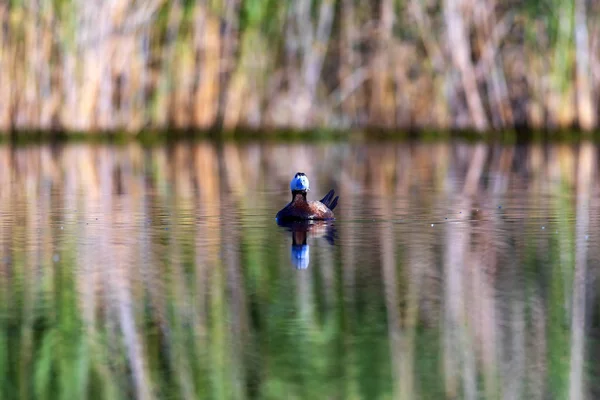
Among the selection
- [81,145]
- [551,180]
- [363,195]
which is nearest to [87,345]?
[363,195]

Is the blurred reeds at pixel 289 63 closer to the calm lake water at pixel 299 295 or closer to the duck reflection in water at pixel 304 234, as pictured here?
the calm lake water at pixel 299 295

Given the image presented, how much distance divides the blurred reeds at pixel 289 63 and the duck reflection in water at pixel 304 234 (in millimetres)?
8658

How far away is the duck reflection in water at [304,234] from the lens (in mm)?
5676

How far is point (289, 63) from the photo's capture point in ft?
54.0

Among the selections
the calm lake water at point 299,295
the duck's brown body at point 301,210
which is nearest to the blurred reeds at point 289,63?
the calm lake water at point 299,295

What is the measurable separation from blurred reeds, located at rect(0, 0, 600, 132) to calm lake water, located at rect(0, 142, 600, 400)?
236 inches

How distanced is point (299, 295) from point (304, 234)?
6.54 feet

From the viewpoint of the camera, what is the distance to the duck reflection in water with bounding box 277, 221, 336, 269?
5.68 m

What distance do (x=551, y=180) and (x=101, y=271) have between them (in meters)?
5.80

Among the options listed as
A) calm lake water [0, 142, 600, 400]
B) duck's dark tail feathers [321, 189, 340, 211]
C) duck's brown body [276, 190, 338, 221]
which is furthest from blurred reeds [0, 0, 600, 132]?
duck's brown body [276, 190, 338, 221]

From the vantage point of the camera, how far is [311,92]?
16422 millimetres

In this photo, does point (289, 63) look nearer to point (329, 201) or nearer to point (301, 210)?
point (329, 201)

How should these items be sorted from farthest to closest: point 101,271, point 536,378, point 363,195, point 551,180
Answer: point 551,180, point 363,195, point 101,271, point 536,378

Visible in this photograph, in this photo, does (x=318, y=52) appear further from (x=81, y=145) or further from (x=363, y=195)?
(x=363, y=195)
